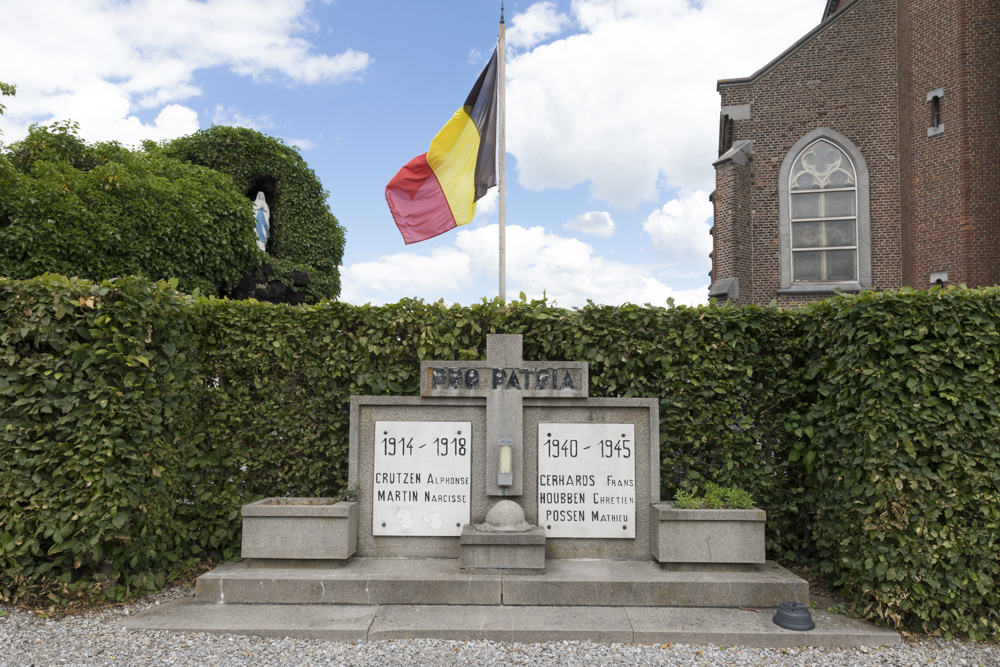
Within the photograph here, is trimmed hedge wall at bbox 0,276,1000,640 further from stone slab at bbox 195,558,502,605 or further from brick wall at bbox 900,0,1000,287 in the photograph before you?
brick wall at bbox 900,0,1000,287

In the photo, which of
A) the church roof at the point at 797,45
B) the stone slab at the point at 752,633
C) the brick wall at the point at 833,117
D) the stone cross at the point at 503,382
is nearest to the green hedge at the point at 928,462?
the stone slab at the point at 752,633

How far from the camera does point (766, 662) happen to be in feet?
13.1

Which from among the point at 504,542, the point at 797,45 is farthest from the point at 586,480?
the point at 797,45

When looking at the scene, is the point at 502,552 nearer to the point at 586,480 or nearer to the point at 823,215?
the point at 586,480

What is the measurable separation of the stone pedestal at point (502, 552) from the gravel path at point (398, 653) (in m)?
0.77

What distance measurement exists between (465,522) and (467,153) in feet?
16.5

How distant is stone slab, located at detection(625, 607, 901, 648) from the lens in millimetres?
4258

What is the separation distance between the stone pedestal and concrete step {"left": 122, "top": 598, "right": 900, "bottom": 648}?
1.08 ft

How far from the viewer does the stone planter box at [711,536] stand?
5012mm

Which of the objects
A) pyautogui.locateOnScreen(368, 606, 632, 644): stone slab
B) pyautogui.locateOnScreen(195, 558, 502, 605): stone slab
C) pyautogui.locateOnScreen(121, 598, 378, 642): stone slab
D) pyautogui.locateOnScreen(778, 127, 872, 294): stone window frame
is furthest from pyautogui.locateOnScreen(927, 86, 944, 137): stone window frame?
pyautogui.locateOnScreen(121, 598, 378, 642): stone slab

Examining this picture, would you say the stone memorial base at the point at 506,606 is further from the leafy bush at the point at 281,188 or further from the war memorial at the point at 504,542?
the leafy bush at the point at 281,188

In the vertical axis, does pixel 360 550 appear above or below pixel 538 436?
below

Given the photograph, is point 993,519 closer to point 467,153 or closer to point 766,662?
point 766,662

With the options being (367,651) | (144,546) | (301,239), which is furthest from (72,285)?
(301,239)
